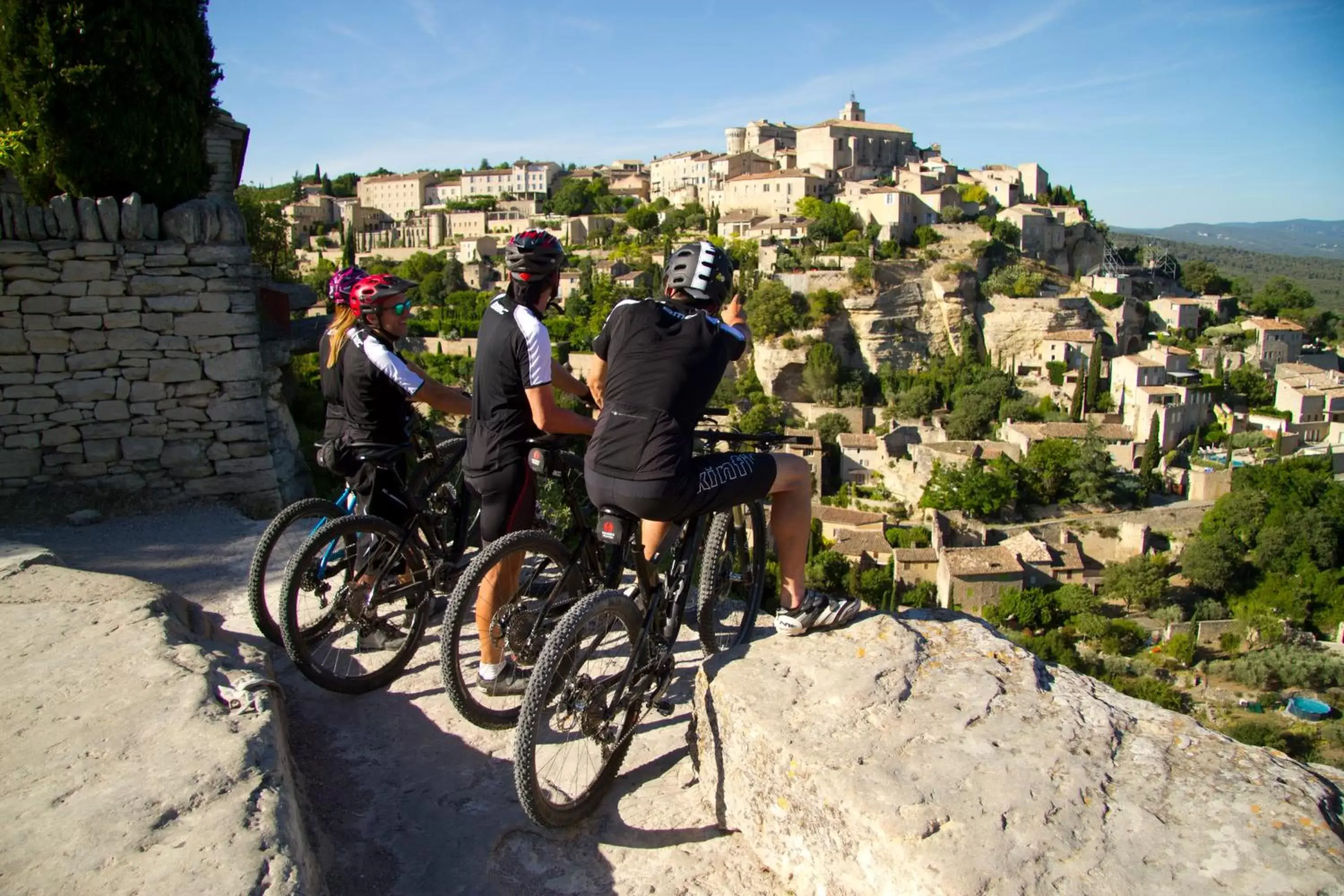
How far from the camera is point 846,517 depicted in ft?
108

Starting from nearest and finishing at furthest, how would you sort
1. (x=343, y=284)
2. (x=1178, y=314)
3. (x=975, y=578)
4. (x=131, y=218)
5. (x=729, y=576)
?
1. (x=729, y=576)
2. (x=343, y=284)
3. (x=131, y=218)
4. (x=975, y=578)
5. (x=1178, y=314)

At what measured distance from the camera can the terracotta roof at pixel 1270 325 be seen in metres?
53.1

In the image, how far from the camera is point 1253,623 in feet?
84.6

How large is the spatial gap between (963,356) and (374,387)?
172 ft

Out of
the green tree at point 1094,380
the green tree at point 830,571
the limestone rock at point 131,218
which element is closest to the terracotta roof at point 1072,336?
the green tree at point 1094,380

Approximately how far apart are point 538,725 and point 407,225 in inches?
3457

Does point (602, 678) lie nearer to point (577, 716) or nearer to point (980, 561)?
point (577, 716)

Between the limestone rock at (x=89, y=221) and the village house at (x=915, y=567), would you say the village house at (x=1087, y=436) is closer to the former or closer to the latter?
the village house at (x=915, y=567)

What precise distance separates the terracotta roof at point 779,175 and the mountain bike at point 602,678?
69.8 meters

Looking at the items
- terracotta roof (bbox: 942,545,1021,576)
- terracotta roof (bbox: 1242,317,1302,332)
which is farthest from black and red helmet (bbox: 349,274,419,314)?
terracotta roof (bbox: 1242,317,1302,332)

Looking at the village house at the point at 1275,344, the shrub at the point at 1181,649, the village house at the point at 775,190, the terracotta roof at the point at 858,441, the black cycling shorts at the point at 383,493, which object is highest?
the village house at the point at 775,190

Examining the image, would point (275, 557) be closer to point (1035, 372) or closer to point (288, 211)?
point (1035, 372)

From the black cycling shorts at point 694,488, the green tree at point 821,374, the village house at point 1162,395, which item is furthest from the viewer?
A: the green tree at point 821,374

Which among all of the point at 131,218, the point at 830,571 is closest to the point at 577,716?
the point at 131,218
